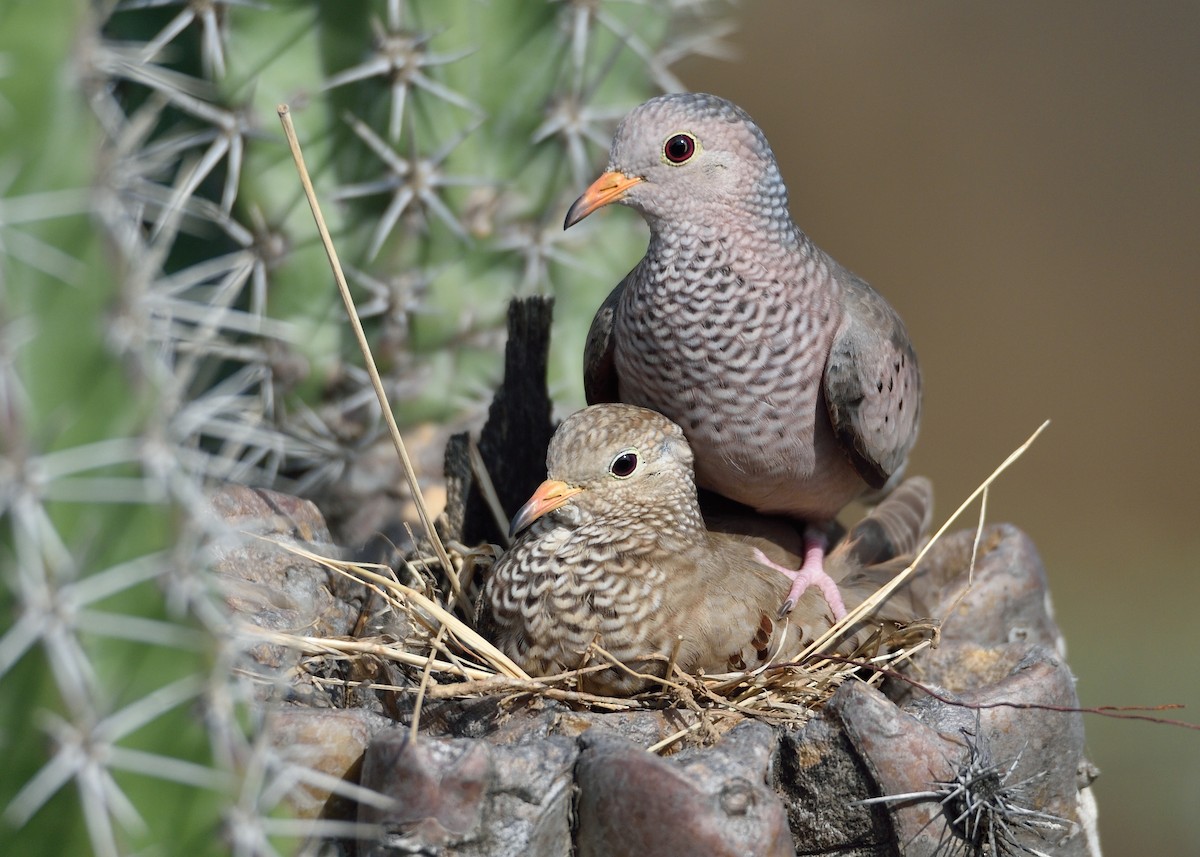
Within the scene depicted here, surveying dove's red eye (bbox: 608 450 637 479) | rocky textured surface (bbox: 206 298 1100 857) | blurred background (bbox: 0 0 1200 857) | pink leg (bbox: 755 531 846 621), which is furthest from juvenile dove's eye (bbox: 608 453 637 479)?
blurred background (bbox: 0 0 1200 857)

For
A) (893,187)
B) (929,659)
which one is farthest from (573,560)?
(893,187)

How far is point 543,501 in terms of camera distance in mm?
2225

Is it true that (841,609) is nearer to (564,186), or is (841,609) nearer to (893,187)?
(564,186)

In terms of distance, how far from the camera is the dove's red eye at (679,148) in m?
2.17

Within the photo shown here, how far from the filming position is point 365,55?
98.7 inches

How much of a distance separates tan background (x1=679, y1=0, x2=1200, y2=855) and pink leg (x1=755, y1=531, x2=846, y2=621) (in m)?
2.47

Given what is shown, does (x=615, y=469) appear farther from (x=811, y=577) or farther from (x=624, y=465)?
(x=811, y=577)

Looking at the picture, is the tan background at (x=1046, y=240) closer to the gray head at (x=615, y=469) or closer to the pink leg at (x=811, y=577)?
the pink leg at (x=811, y=577)

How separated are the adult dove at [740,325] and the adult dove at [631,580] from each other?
9cm

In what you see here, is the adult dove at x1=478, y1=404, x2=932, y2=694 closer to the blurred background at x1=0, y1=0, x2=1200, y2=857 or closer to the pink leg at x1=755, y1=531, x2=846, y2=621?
the pink leg at x1=755, y1=531, x2=846, y2=621

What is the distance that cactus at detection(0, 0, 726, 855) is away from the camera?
1.23m

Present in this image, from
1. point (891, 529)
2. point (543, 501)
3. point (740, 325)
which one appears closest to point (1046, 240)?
point (891, 529)

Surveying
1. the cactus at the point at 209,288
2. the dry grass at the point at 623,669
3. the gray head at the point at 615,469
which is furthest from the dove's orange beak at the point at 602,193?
the dry grass at the point at 623,669

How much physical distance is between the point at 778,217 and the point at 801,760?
98 cm
